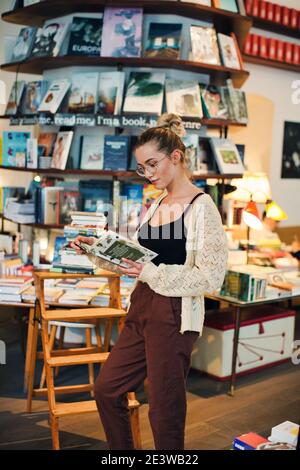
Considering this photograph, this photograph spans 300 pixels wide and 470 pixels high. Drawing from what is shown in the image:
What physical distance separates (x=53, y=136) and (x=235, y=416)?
2.40m

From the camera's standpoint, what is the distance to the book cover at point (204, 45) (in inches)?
175

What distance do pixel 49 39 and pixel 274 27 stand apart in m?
3.92

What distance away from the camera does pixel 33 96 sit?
4738 mm

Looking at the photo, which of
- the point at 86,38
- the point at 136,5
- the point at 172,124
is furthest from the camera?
the point at 86,38

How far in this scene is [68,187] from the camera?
4.61m

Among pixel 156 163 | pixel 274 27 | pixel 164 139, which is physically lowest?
pixel 156 163

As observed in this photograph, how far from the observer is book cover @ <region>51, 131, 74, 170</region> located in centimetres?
441

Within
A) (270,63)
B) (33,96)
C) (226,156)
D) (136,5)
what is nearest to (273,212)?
(226,156)

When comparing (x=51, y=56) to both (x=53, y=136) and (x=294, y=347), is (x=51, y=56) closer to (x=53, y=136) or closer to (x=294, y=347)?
(x=53, y=136)

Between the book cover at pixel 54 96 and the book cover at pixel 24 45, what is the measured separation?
1.19 ft

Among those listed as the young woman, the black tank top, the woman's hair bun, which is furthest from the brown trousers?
the woman's hair bun

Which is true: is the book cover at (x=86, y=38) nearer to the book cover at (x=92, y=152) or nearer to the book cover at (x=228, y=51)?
the book cover at (x=92, y=152)

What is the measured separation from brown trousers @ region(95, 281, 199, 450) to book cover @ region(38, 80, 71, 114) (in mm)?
2200

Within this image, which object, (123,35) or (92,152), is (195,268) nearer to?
(92,152)
